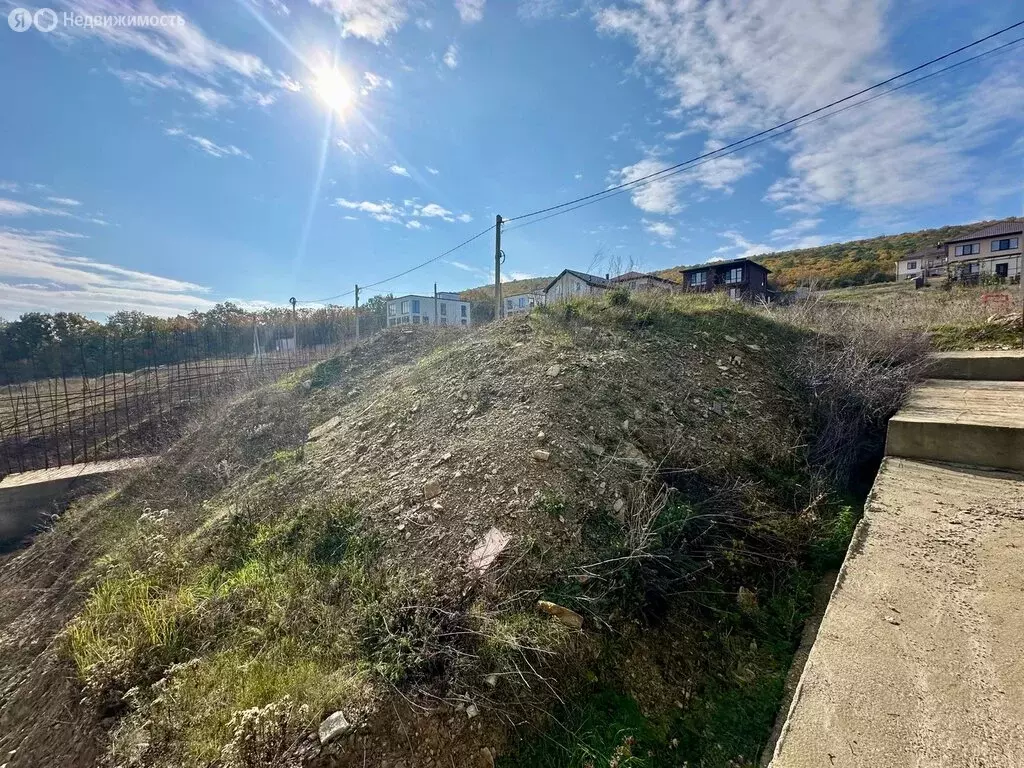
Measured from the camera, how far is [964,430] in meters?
2.96

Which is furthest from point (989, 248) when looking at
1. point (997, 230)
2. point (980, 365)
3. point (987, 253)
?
point (980, 365)

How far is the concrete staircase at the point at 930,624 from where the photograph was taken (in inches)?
56.1

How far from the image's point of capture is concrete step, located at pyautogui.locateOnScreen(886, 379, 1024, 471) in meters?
2.80

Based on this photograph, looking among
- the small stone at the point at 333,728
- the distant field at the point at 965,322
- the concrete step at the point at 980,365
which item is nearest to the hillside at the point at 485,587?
the small stone at the point at 333,728

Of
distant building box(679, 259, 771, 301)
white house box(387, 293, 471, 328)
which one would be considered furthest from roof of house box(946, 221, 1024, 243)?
white house box(387, 293, 471, 328)

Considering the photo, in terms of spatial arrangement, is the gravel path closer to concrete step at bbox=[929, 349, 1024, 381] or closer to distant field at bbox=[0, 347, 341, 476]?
concrete step at bbox=[929, 349, 1024, 381]

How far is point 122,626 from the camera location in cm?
284

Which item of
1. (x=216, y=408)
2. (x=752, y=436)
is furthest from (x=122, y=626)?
(x=216, y=408)

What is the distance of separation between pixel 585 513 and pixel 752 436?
202 cm

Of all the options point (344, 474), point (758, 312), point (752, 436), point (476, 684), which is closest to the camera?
point (476, 684)

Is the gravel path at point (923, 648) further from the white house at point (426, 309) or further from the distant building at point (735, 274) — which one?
the white house at point (426, 309)

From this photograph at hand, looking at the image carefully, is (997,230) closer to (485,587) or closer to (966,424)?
(966,424)

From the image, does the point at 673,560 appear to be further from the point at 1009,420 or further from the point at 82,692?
the point at 82,692

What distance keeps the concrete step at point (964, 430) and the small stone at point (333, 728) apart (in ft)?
13.8
